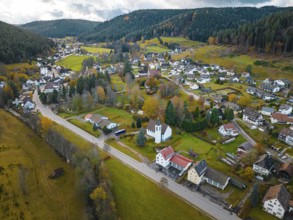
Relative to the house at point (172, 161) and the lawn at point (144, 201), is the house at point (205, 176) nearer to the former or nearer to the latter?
the house at point (172, 161)

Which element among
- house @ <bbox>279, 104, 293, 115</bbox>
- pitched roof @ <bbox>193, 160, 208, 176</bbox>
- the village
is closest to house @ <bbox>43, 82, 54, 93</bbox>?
the village

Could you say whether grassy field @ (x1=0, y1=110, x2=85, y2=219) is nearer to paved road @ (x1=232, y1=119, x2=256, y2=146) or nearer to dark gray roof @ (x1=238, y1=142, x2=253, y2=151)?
dark gray roof @ (x1=238, y1=142, x2=253, y2=151)

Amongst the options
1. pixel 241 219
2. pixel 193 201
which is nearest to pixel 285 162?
pixel 241 219

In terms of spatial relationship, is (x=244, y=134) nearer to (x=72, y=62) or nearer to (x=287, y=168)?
(x=287, y=168)

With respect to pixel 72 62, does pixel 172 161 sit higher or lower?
lower

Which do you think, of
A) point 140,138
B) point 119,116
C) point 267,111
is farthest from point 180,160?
point 267,111

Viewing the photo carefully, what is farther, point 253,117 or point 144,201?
point 253,117

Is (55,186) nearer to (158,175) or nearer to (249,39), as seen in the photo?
(158,175)
